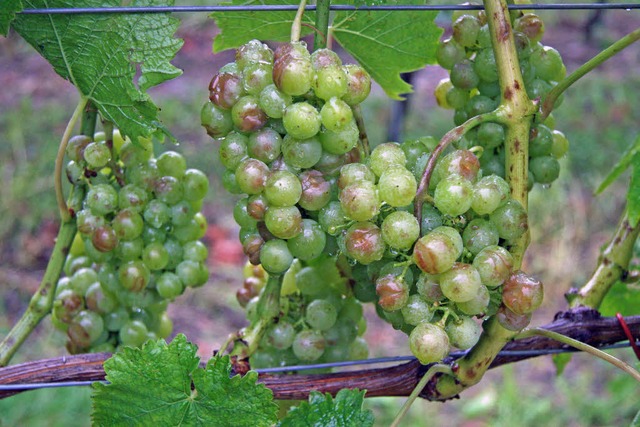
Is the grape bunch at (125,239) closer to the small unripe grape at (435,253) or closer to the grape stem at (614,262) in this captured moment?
the small unripe grape at (435,253)

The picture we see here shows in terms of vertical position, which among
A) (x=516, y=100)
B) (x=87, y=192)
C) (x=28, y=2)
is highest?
(x=28, y=2)

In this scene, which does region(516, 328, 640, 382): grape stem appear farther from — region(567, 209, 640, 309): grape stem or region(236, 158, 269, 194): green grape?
region(236, 158, 269, 194): green grape

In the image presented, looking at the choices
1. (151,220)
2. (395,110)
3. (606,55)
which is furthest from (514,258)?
(395,110)

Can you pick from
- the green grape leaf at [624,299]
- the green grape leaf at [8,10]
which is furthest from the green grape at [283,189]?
the green grape leaf at [624,299]

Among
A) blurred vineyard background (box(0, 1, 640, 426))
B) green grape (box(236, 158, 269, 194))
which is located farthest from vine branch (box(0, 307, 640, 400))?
blurred vineyard background (box(0, 1, 640, 426))

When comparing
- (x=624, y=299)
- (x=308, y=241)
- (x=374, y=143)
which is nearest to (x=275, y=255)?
(x=308, y=241)

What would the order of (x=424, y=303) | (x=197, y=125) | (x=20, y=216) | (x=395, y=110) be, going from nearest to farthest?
(x=424, y=303)
(x=395, y=110)
(x=20, y=216)
(x=197, y=125)

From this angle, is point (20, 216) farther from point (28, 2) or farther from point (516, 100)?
point (516, 100)
